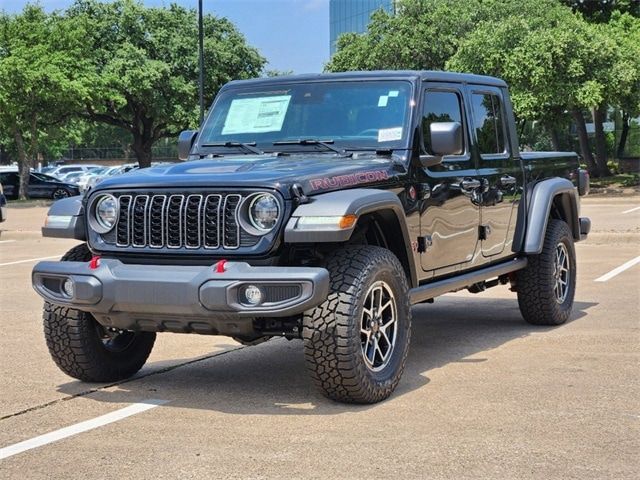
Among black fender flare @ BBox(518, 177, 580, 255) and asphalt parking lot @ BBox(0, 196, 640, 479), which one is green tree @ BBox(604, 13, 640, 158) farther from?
asphalt parking lot @ BBox(0, 196, 640, 479)

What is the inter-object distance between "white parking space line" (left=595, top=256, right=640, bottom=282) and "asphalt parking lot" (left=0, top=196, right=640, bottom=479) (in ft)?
10.7

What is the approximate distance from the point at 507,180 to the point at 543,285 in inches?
40.8

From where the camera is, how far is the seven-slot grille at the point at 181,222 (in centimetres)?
580

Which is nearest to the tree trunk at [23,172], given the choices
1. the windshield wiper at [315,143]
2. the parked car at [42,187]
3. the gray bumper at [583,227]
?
the parked car at [42,187]

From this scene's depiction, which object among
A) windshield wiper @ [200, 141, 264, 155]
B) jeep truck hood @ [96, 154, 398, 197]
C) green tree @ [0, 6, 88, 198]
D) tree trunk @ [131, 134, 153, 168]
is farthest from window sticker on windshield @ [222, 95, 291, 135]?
tree trunk @ [131, 134, 153, 168]

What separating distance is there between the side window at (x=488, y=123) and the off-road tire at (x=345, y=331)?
243 cm

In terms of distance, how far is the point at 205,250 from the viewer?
5.85 meters

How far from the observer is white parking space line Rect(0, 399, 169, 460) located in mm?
5113

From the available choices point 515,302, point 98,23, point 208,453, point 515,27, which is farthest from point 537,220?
point 98,23

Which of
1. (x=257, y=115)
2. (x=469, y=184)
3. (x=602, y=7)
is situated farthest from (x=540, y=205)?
(x=602, y=7)

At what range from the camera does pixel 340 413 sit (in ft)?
19.0

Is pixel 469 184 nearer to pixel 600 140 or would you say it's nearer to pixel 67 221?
pixel 67 221

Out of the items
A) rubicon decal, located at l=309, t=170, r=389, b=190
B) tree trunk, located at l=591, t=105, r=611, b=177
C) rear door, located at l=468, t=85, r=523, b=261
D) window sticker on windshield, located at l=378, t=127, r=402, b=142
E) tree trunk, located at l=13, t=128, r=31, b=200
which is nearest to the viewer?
rubicon decal, located at l=309, t=170, r=389, b=190

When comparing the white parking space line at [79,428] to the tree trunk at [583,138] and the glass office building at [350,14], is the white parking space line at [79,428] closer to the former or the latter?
the tree trunk at [583,138]
